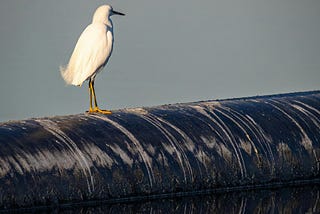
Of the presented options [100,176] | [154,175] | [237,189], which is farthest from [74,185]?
[237,189]

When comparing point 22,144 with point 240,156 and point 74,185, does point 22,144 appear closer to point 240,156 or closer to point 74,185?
point 74,185

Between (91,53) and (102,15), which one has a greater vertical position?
(102,15)

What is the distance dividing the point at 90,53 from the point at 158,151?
1.91 meters

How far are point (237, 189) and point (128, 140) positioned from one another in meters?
2.13

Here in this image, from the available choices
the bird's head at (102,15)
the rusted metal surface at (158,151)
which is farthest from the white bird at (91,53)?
the rusted metal surface at (158,151)

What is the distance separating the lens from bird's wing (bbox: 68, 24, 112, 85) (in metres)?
17.0

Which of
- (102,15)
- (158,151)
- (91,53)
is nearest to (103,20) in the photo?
(102,15)

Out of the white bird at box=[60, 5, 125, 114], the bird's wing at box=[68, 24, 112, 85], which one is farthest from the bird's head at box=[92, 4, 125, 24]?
the bird's wing at box=[68, 24, 112, 85]

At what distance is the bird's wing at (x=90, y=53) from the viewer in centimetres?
1705

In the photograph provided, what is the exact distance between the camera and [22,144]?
612 inches

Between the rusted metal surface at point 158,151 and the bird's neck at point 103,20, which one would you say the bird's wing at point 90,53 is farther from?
the rusted metal surface at point 158,151

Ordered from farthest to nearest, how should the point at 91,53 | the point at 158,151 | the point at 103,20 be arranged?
the point at 103,20 < the point at 91,53 < the point at 158,151

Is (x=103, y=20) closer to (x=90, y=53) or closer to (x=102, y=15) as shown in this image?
(x=102, y=15)

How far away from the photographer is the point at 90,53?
1705 cm
